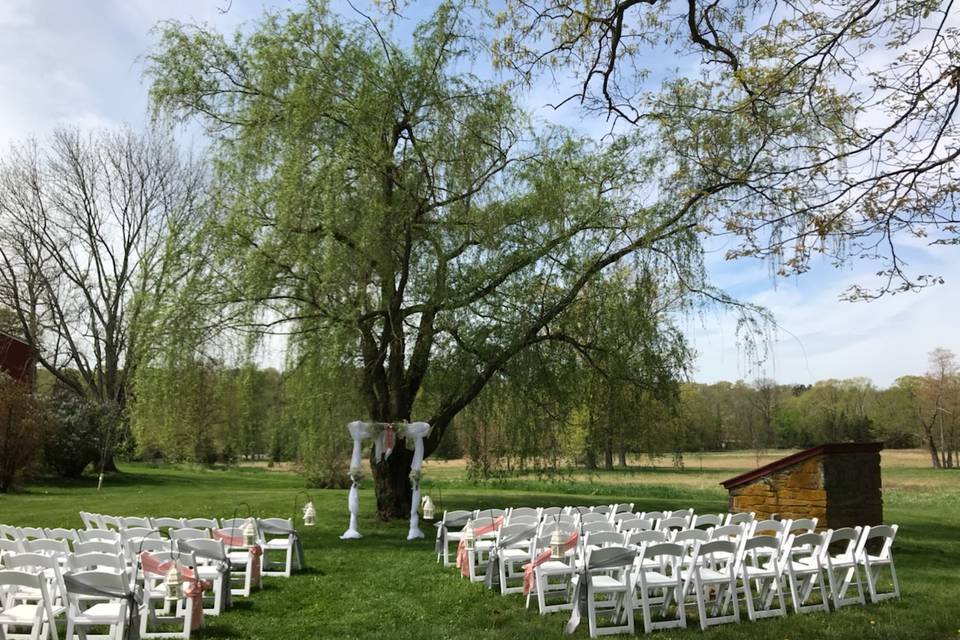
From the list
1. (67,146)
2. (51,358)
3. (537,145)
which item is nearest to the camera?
(537,145)

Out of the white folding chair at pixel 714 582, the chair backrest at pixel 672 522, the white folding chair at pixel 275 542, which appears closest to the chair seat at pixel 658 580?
the white folding chair at pixel 714 582

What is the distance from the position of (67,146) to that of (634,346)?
1062 inches

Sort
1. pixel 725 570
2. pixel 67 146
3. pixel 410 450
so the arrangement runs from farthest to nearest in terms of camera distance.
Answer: pixel 67 146 < pixel 410 450 < pixel 725 570

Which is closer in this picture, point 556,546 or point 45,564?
point 45,564

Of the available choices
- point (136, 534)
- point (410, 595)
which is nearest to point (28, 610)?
point (136, 534)

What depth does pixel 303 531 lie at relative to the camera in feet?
48.1

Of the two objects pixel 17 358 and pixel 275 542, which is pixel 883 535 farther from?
pixel 17 358

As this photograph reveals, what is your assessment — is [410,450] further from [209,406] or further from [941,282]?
[941,282]

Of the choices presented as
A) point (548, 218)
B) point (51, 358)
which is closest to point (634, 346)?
point (548, 218)

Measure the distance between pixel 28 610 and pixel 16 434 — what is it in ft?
65.3

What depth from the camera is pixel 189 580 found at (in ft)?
21.3

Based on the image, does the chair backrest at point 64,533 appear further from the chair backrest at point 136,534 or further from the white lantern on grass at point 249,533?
the white lantern on grass at point 249,533

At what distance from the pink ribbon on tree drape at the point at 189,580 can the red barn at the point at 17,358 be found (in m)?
28.6

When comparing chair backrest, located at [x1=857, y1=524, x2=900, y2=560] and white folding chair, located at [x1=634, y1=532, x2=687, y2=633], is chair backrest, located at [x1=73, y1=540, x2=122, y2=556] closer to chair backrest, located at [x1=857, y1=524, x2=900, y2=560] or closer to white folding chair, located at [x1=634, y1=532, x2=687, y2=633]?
white folding chair, located at [x1=634, y1=532, x2=687, y2=633]
